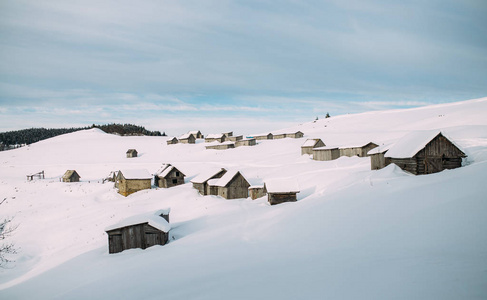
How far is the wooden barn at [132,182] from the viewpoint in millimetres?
43812

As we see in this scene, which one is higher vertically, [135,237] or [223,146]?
[223,146]

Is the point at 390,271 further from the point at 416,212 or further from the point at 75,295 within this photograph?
A: the point at 75,295

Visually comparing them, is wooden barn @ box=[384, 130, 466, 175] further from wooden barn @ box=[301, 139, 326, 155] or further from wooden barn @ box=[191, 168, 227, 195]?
wooden barn @ box=[301, 139, 326, 155]

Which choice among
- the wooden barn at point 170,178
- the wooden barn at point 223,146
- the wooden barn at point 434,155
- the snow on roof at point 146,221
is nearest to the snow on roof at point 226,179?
the wooden barn at point 170,178

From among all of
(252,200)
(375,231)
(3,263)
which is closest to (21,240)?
(3,263)

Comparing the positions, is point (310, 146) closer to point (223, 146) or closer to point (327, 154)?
point (327, 154)

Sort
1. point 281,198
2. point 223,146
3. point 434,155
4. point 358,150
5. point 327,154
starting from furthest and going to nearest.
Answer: point 223,146
point 327,154
point 358,150
point 281,198
point 434,155

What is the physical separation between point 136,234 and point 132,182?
2631 centimetres

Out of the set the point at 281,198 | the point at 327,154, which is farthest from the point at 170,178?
the point at 327,154

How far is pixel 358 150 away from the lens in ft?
165

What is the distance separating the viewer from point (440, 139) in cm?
2567

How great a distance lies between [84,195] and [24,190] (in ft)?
42.6

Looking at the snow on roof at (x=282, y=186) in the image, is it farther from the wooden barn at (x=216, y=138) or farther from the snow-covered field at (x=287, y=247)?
the wooden barn at (x=216, y=138)

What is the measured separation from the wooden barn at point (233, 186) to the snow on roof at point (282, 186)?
6671 mm
